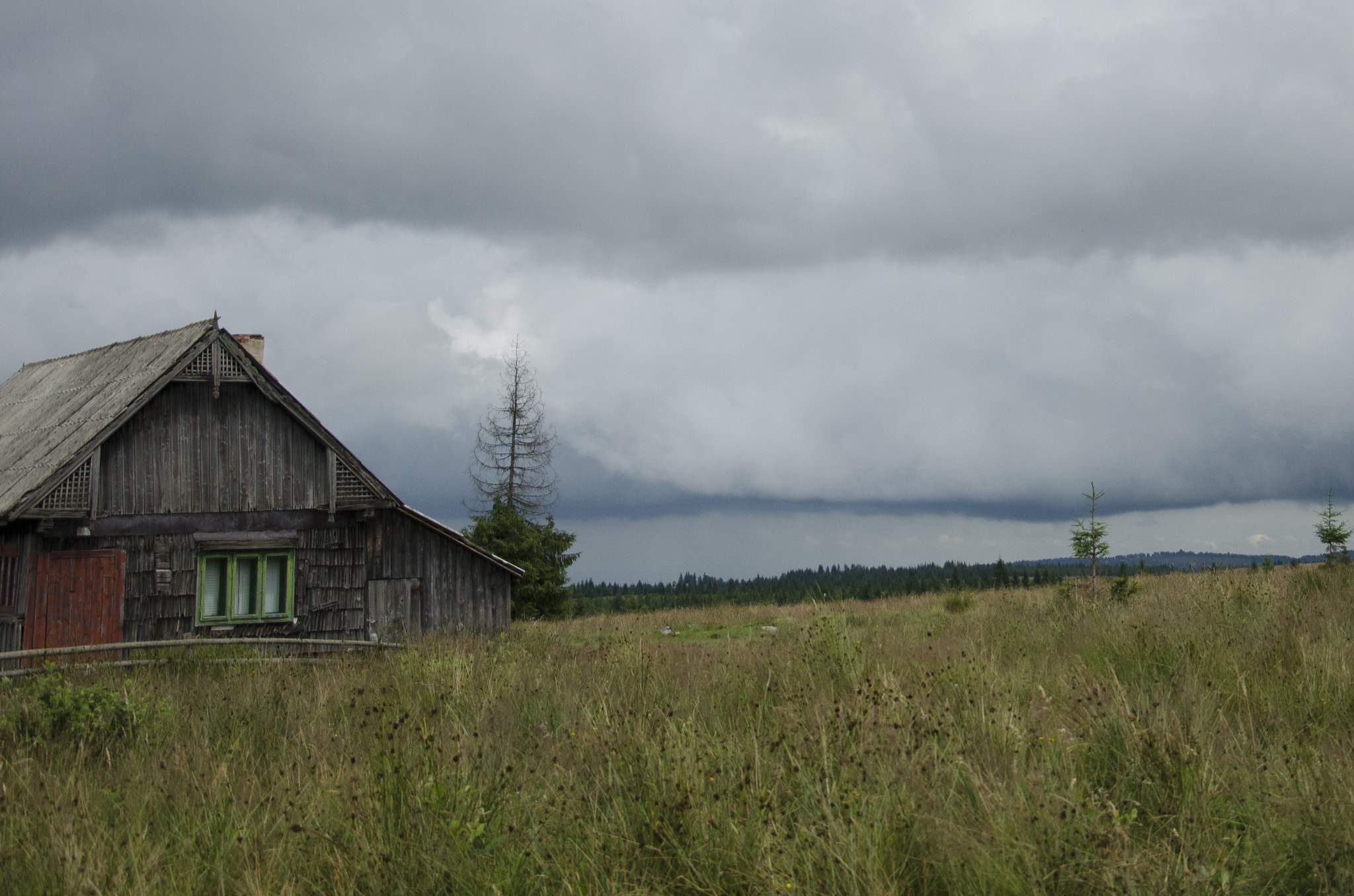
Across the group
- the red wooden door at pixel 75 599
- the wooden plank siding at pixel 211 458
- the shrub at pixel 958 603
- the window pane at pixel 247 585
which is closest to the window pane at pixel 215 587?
the window pane at pixel 247 585

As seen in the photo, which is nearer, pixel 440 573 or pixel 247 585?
pixel 247 585

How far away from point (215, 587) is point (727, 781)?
14.6 m

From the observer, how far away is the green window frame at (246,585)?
1642cm

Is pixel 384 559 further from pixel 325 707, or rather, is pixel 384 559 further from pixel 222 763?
pixel 222 763

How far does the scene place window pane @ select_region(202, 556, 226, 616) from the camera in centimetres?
1642

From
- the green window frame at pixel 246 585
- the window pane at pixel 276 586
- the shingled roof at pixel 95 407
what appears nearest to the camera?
the shingled roof at pixel 95 407

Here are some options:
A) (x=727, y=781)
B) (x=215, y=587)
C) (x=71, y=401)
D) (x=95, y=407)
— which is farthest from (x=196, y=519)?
(x=727, y=781)

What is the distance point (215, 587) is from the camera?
54.3 ft

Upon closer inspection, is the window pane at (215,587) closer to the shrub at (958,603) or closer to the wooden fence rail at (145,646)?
the wooden fence rail at (145,646)

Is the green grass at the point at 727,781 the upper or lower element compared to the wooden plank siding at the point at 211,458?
lower

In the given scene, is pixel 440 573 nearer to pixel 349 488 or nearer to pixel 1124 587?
pixel 349 488

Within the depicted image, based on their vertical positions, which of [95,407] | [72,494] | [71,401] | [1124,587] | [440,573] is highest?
[71,401]

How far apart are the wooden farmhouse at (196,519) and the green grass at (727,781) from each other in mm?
7559

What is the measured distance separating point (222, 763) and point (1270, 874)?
549 centimetres
